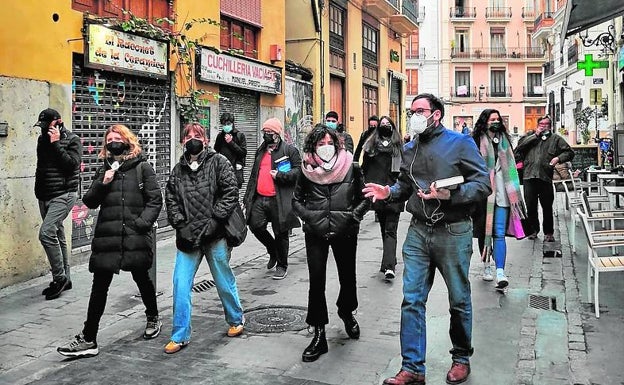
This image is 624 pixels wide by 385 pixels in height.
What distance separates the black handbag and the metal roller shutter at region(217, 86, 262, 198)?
7444 mm

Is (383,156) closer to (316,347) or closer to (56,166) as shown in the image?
(316,347)

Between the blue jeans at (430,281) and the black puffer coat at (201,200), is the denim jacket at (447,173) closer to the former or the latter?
the blue jeans at (430,281)

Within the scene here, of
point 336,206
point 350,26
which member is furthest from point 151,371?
point 350,26

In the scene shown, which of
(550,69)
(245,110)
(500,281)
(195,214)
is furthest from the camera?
(550,69)

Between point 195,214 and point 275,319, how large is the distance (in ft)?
4.96

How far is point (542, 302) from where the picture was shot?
705 centimetres

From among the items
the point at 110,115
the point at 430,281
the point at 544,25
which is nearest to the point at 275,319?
the point at 430,281

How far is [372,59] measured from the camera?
2464 cm

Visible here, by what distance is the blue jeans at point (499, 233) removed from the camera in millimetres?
7516

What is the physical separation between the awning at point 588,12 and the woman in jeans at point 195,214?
4350 mm

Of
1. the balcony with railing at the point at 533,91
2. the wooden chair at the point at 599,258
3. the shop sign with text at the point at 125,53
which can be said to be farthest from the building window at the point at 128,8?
the balcony with railing at the point at 533,91

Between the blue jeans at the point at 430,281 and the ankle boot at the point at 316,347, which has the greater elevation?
the blue jeans at the point at 430,281

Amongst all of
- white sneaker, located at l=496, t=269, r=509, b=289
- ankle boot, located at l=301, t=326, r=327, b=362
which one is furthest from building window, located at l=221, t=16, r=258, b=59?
ankle boot, located at l=301, t=326, r=327, b=362

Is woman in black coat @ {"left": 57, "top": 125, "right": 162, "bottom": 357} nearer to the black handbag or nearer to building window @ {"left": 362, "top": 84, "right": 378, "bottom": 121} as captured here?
the black handbag
